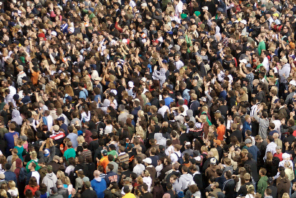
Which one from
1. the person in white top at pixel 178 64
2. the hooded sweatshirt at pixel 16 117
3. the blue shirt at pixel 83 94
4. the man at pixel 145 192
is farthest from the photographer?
the person in white top at pixel 178 64

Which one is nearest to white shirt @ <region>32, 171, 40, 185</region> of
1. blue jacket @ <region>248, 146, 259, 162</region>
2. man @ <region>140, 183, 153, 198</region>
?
man @ <region>140, 183, 153, 198</region>

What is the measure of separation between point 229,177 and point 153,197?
187 centimetres

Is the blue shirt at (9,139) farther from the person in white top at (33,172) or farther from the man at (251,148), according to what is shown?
the man at (251,148)

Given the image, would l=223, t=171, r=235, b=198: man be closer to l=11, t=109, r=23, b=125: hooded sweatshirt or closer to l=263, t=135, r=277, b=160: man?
l=263, t=135, r=277, b=160: man

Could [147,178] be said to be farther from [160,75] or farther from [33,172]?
[160,75]

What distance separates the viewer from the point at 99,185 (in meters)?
13.7

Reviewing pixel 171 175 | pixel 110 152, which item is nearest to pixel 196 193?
pixel 171 175

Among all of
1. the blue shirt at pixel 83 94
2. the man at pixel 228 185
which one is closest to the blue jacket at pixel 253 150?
the man at pixel 228 185

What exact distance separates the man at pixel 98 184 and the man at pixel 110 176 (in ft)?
0.80

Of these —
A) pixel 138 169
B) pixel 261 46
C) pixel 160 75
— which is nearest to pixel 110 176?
pixel 138 169

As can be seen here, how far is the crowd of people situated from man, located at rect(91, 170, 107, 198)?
0.05 m

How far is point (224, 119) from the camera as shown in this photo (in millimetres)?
17203

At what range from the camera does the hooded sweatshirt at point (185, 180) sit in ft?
44.8

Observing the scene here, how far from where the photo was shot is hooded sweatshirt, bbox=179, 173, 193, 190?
13656mm
